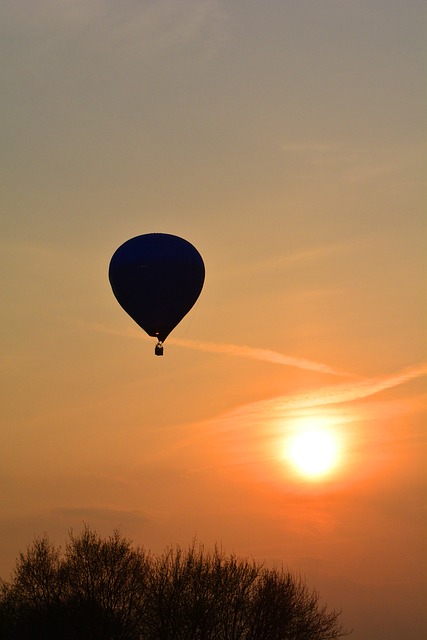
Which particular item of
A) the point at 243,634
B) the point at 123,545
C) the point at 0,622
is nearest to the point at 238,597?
the point at 243,634

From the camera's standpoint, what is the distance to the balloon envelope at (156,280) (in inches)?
2334

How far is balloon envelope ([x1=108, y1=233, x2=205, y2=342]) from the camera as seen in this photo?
5928 centimetres

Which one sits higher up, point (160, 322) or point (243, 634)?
point (160, 322)

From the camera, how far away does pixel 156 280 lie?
59.2 metres

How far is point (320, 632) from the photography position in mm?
68750

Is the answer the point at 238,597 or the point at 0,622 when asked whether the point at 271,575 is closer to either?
the point at 238,597

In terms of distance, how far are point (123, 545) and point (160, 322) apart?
21.7 metres

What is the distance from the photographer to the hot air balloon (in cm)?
5928

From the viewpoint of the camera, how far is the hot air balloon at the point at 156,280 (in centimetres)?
5928

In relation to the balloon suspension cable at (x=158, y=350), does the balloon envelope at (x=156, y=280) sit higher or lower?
higher

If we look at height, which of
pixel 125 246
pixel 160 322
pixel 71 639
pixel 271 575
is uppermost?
pixel 125 246

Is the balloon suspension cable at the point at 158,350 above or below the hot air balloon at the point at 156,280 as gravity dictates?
below

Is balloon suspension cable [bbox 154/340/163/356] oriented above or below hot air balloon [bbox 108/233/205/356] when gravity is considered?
below

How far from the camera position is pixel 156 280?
59.2 m
